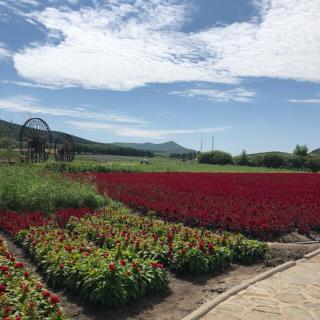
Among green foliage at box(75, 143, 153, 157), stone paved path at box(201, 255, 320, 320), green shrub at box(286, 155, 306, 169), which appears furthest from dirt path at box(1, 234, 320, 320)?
green foliage at box(75, 143, 153, 157)

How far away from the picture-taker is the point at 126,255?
6.31 meters

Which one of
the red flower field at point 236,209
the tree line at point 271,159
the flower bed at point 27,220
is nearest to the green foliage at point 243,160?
the tree line at point 271,159

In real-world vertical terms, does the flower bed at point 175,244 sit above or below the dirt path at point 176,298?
above

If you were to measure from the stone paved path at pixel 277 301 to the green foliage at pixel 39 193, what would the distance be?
765cm

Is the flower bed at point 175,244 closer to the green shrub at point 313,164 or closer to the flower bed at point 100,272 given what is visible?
the flower bed at point 100,272

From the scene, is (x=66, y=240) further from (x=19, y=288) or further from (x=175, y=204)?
(x=175, y=204)

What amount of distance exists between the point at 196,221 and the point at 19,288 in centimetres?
669

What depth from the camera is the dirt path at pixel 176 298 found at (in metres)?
5.18

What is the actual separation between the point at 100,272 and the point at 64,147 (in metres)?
34.9

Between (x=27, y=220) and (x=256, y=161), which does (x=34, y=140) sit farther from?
(x=256, y=161)

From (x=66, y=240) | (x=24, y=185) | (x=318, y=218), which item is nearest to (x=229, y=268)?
(x=66, y=240)

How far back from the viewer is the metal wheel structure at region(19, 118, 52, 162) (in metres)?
32.3

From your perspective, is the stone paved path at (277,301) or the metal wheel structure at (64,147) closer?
the stone paved path at (277,301)

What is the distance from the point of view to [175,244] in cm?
740
